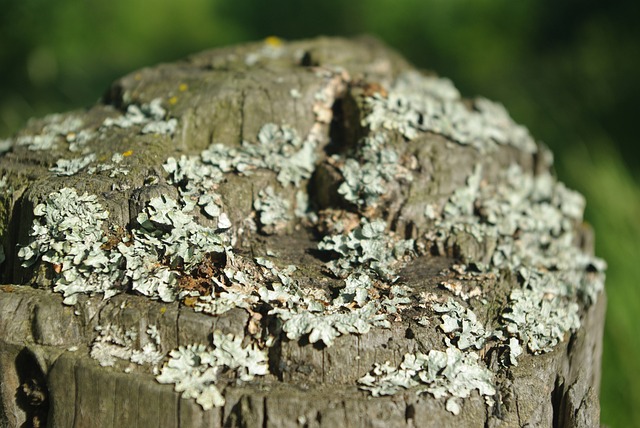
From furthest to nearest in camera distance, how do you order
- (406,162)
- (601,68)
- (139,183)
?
1. (601,68)
2. (406,162)
3. (139,183)

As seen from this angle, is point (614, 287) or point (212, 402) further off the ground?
point (614, 287)

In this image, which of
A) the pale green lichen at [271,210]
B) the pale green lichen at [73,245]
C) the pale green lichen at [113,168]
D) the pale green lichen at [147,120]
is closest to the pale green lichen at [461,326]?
the pale green lichen at [271,210]

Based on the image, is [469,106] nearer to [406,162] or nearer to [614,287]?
[406,162]

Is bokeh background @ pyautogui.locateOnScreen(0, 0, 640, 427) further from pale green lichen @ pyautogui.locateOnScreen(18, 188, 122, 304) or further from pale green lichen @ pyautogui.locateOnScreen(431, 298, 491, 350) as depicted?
pale green lichen @ pyautogui.locateOnScreen(18, 188, 122, 304)

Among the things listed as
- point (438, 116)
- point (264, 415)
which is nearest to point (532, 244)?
point (438, 116)

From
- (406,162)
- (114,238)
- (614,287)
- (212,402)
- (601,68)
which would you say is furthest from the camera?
(601,68)

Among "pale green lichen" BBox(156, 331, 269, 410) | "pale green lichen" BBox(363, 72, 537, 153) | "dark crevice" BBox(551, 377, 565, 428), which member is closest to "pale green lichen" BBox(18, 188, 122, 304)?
"pale green lichen" BBox(156, 331, 269, 410)

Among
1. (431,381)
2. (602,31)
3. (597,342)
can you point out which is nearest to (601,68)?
(602,31)
